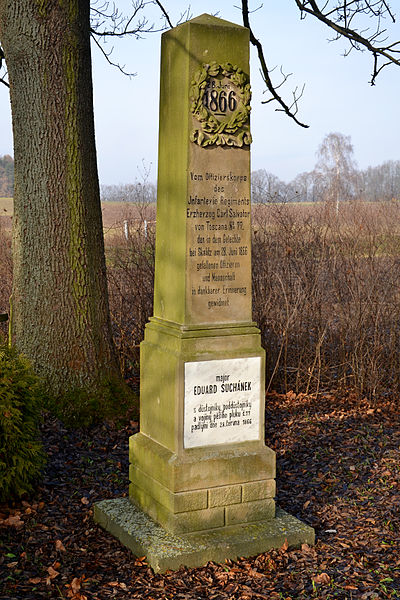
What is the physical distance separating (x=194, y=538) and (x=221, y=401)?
2.95ft

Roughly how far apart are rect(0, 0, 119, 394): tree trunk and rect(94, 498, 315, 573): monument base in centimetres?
239

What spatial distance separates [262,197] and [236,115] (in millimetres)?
5500

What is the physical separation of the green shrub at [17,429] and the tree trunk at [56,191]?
167 cm

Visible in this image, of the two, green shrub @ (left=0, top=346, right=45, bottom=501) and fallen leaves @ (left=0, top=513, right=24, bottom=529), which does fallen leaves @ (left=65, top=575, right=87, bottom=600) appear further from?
green shrub @ (left=0, top=346, right=45, bottom=501)

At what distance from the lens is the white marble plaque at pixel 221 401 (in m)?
4.53

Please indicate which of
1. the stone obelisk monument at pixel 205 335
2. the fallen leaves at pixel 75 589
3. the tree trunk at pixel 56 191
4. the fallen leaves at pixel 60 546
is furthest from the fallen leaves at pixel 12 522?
the tree trunk at pixel 56 191

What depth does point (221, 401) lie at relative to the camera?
464 centimetres

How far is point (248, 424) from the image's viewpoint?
4.77 meters

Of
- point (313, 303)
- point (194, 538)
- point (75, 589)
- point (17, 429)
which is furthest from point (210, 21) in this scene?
point (313, 303)

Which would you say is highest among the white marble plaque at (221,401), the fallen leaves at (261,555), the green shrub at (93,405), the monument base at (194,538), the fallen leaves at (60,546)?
the white marble plaque at (221,401)

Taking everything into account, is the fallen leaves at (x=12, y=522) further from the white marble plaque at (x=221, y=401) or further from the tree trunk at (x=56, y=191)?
the tree trunk at (x=56, y=191)

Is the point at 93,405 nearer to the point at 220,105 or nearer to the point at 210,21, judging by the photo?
the point at 220,105

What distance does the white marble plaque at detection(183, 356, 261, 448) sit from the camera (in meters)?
4.53

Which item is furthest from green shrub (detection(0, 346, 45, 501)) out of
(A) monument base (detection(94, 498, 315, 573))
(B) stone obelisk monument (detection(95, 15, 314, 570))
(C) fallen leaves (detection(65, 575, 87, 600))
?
(C) fallen leaves (detection(65, 575, 87, 600))
